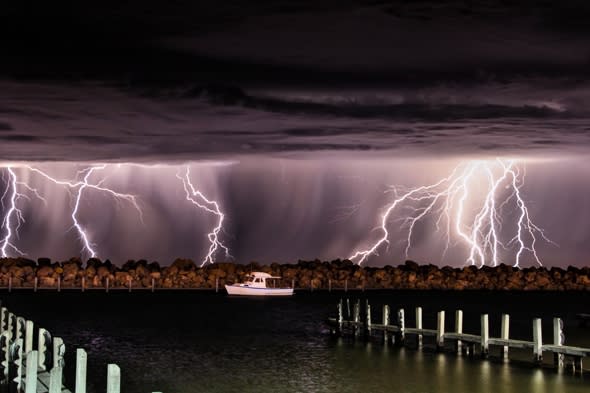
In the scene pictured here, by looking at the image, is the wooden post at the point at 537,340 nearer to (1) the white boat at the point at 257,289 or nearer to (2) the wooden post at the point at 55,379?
(2) the wooden post at the point at 55,379

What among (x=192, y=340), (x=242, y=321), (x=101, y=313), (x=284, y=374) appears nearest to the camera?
(x=284, y=374)

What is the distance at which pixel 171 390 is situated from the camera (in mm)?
29156

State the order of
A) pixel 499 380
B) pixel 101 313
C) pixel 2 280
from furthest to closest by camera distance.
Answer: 1. pixel 2 280
2. pixel 101 313
3. pixel 499 380

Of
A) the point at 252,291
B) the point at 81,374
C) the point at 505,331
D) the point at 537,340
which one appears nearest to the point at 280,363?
the point at 505,331

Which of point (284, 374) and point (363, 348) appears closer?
point (284, 374)

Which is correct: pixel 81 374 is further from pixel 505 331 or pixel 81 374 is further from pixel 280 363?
pixel 505 331

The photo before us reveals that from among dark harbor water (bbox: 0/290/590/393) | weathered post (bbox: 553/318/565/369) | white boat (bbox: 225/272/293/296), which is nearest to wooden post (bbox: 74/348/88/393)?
dark harbor water (bbox: 0/290/590/393)

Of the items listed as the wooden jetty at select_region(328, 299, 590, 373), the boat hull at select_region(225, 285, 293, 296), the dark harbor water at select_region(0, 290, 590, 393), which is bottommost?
the dark harbor water at select_region(0, 290, 590, 393)

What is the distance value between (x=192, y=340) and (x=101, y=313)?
32.0 m

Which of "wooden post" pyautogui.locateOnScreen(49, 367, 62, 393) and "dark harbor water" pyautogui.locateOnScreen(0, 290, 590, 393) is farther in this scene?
"dark harbor water" pyautogui.locateOnScreen(0, 290, 590, 393)

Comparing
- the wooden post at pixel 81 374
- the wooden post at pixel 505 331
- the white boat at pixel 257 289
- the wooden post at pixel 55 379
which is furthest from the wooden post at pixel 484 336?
the white boat at pixel 257 289

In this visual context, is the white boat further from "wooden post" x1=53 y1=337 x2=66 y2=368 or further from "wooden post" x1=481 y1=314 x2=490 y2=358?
"wooden post" x1=53 y1=337 x2=66 y2=368

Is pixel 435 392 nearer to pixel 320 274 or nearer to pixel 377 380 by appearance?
pixel 377 380

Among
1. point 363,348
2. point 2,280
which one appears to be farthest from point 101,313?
point 2,280
